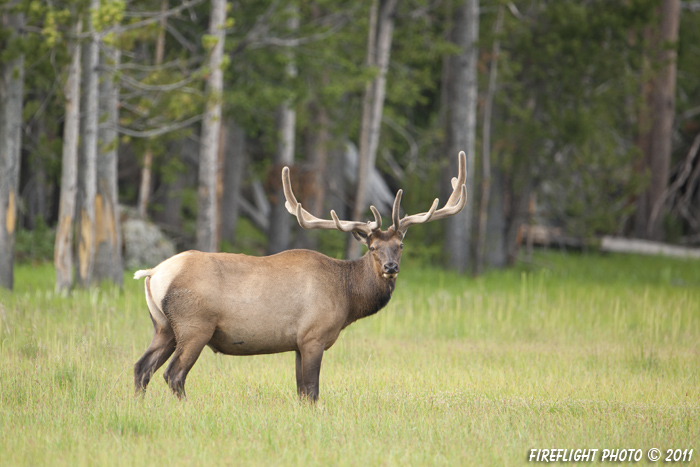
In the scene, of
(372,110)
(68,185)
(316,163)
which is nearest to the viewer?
(68,185)

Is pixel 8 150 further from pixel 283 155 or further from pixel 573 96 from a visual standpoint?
pixel 573 96

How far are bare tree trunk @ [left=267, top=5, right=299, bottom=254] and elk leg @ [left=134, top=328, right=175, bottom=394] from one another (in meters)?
11.4

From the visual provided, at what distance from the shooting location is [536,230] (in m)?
24.8

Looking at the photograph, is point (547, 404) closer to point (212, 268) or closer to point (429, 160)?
point (212, 268)

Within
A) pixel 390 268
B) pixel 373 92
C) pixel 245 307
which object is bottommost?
pixel 245 307

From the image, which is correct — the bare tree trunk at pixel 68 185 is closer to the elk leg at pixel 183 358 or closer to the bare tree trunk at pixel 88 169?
the bare tree trunk at pixel 88 169

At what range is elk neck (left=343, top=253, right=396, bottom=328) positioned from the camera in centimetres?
769

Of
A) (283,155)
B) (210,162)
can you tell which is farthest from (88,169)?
(283,155)

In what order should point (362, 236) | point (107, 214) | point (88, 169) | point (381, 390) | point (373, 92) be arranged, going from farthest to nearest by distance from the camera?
point (373, 92) < point (107, 214) < point (88, 169) < point (362, 236) < point (381, 390)

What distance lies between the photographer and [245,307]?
711 cm

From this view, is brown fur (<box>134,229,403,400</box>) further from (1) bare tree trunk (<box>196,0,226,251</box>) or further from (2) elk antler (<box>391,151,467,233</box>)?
(1) bare tree trunk (<box>196,0,226,251</box>)

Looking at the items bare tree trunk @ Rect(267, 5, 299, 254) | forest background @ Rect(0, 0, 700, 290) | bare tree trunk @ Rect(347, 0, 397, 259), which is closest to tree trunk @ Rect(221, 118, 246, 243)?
forest background @ Rect(0, 0, 700, 290)

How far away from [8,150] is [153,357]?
666 cm

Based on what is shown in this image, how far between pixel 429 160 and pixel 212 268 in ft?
56.0
